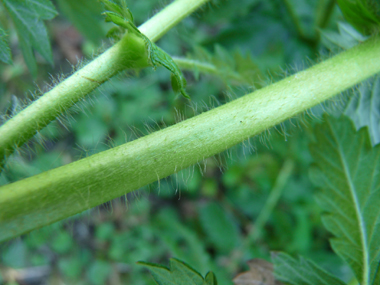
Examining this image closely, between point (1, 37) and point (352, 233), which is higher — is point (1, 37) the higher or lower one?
the higher one

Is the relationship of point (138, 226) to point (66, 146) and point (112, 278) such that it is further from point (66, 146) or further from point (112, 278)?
point (66, 146)

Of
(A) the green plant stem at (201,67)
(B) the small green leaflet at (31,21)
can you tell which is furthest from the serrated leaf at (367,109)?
(B) the small green leaflet at (31,21)

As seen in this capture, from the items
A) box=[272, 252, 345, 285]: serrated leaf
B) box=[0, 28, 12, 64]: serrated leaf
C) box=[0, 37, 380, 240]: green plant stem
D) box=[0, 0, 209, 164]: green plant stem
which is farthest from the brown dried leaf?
box=[0, 28, 12, 64]: serrated leaf

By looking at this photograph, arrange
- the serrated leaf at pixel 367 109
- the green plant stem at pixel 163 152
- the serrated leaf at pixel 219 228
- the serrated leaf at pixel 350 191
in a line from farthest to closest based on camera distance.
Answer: the serrated leaf at pixel 219 228, the serrated leaf at pixel 367 109, the serrated leaf at pixel 350 191, the green plant stem at pixel 163 152

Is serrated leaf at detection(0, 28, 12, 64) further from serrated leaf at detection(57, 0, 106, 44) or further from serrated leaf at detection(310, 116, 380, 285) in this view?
serrated leaf at detection(310, 116, 380, 285)

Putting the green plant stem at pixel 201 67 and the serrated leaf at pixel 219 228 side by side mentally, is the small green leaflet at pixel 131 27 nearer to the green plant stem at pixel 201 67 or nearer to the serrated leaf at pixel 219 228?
the green plant stem at pixel 201 67

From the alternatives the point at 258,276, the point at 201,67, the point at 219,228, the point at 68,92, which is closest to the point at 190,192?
the point at 219,228

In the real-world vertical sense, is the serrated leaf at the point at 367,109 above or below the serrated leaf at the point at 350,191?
above

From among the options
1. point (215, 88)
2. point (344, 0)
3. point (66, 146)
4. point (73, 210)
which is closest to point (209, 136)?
point (73, 210)
